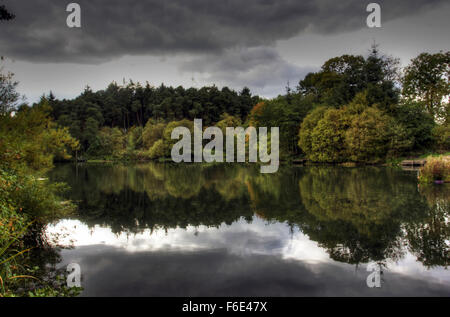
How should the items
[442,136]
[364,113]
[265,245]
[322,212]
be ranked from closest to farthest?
[265,245], [322,212], [442,136], [364,113]

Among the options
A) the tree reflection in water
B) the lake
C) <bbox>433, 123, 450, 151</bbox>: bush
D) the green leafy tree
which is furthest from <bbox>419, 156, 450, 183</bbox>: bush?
the green leafy tree

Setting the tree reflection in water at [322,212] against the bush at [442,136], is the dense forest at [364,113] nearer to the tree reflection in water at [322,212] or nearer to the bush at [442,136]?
the bush at [442,136]

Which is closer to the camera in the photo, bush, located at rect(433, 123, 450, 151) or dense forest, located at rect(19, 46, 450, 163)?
bush, located at rect(433, 123, 450, 151)

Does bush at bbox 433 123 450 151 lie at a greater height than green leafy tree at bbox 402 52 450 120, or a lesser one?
lesser

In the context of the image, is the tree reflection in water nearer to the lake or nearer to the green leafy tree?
the lake

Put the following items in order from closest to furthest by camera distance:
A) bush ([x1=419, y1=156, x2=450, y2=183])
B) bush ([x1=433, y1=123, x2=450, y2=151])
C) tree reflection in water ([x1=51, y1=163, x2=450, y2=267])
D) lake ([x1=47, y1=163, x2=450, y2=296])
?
lake ([x1=47, y1=163, x2=450, y2=296]) < tree reflection in water ([x1=51, y1=163, x2=450, y2=267]) < bush ([x1=419, y1=156, x2=450, y2=183]) < bush ([x1=433, y1=123, x2=450, y2=151])

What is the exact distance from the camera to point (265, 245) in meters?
7.84

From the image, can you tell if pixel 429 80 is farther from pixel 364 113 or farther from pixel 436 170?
pixel 436 170

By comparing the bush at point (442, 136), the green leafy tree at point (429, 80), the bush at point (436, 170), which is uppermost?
the green leafy tree at point (429, 80)

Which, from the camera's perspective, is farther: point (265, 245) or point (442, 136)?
point (442, 136)

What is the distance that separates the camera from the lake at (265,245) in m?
5.42

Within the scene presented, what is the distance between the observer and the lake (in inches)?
213

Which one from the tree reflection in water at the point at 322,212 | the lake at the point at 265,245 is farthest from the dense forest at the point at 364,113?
the lake at the point at 265,245

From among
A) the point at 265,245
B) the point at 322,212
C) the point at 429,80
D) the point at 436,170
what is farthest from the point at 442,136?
the point at 265,245
